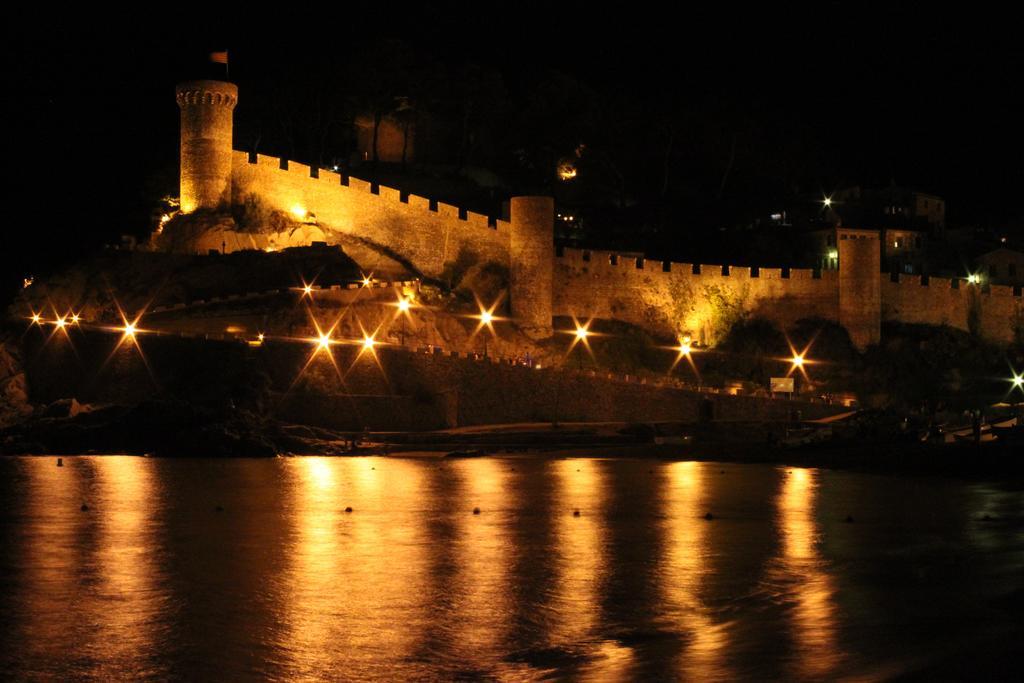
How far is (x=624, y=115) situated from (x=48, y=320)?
34003 mm

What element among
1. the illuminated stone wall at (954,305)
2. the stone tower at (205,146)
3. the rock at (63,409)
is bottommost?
the rock at (63,409)

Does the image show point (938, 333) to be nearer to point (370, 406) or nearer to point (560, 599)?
point (370, 406)

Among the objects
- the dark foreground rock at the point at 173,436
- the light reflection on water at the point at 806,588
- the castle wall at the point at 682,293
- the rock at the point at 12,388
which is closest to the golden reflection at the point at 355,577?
the light reflection on water at the point at 806,588

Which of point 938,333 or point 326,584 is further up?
point 938,333

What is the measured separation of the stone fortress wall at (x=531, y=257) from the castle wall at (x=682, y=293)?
3 cm

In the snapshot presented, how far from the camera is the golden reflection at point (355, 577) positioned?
9.13 meters

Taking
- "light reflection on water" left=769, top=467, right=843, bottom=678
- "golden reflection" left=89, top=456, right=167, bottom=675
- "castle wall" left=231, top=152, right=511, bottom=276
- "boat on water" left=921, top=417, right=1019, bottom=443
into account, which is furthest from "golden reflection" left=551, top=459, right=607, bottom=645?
"castle wall" left=231, top=152, right=511, bottom=276

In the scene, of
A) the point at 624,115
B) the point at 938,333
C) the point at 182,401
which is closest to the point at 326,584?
the point at 182,401

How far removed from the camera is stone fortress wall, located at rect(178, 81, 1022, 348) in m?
38.5

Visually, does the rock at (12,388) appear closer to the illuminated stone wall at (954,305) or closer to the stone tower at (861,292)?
the stone tower at (861,292)

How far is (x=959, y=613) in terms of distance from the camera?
395 inches

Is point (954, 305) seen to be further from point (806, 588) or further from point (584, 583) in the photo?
point (584, 583)

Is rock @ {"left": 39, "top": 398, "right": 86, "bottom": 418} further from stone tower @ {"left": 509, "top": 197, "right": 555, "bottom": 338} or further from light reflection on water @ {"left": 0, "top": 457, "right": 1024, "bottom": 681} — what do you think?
stone tower @ {"left": 509, "top": 197, "right": 555, "bottom": 338}

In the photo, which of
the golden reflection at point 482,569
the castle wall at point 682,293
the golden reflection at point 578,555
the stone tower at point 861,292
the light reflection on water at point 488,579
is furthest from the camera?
the stone tower at point 861,292
